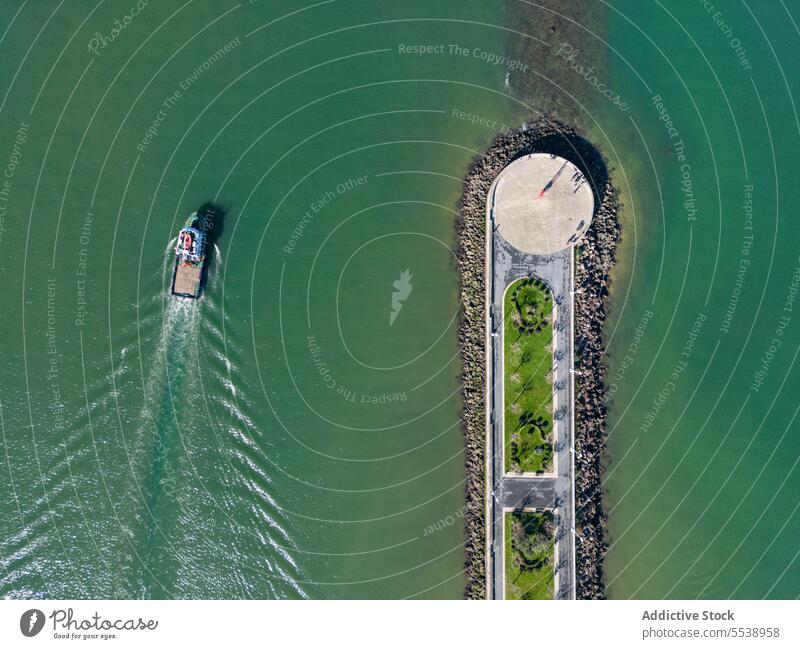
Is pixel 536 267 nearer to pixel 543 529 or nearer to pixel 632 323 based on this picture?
pixel 632 323

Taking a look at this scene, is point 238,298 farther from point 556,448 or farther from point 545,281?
point 556,448

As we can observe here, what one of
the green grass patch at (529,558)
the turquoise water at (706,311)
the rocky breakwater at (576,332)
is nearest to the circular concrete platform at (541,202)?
the rocky breakwater at (576,332)

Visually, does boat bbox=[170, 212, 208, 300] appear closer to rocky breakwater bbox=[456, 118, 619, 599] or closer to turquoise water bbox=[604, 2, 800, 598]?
rocky breakwater bbox=[456, 118, 619, 599]

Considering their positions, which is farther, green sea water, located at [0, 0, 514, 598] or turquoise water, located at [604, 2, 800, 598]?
turquoise water, located at [604, 2, 800, 598]

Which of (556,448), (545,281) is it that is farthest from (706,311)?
(556,448)

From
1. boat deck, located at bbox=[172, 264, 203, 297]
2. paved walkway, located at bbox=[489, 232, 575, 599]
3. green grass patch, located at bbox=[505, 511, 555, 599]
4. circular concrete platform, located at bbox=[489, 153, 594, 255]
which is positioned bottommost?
green grass patch, located at bbox=[505, 511, 555, 599]

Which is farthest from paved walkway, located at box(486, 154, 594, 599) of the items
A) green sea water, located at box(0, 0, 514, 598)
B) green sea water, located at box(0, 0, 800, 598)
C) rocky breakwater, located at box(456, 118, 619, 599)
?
green sea water, located at box(0, 0, 800, 598)

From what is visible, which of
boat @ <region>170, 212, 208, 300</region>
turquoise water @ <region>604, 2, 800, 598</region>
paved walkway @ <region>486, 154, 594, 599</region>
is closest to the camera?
boat @ <region>170, 212, 208, 300</region>

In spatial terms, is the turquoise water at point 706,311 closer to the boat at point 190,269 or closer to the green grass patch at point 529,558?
the green grass patch at point 529,558
